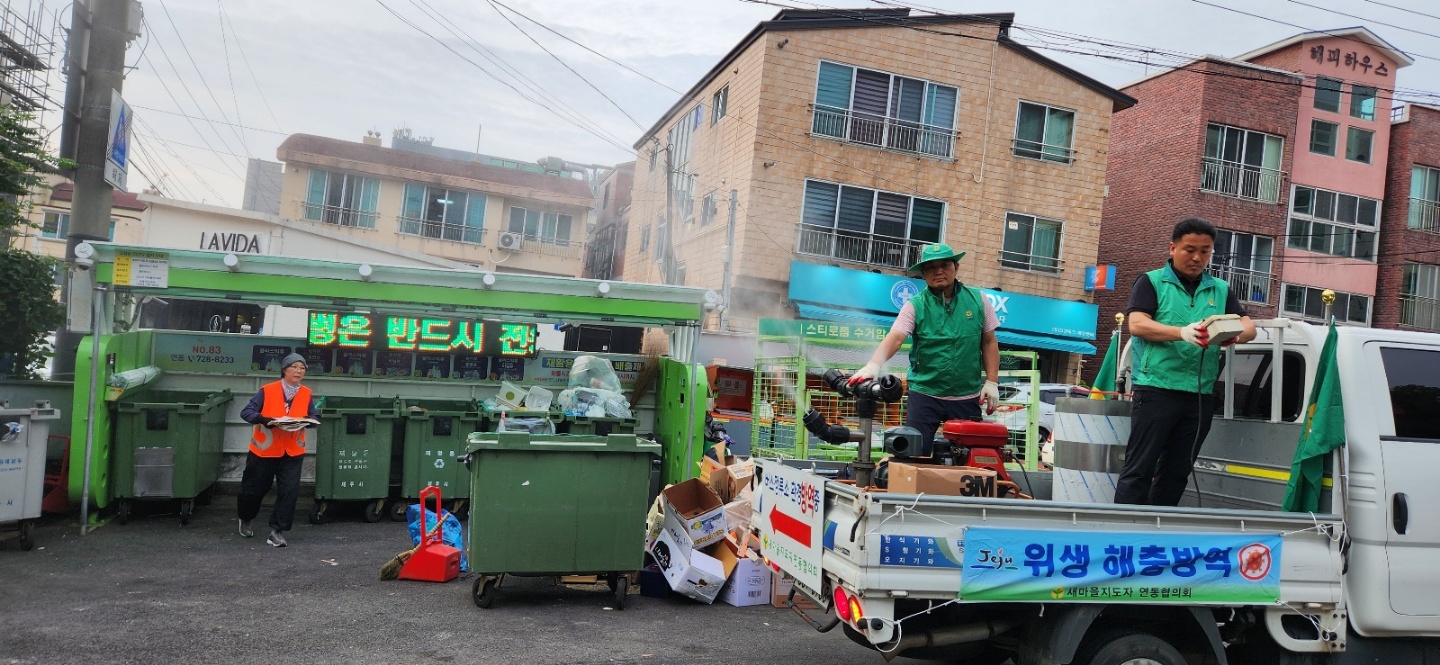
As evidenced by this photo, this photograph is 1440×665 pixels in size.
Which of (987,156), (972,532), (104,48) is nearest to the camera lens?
(972,532)

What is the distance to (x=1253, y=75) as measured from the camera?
2453 centimetres

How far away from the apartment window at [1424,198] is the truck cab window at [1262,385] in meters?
28.1

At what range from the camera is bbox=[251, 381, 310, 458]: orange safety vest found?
7750 mm

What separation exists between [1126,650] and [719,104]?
1892 centimetres

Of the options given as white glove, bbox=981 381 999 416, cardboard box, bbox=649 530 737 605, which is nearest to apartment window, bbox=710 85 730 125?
cardboard box, bbox=649 530 737 605

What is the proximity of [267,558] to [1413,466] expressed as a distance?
731 centimetres

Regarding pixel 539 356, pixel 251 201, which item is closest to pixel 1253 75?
pixel 539 356

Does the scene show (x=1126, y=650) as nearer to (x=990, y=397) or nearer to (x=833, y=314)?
(x=990, y=397)

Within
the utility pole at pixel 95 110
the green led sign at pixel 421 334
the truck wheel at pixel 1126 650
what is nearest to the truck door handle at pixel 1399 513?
the truck wheel at pixel 1126 650

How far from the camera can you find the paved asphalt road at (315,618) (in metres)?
5.02

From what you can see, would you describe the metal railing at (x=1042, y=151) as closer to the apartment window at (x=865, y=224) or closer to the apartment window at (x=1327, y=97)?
the apartment window at (x=865, y=224)

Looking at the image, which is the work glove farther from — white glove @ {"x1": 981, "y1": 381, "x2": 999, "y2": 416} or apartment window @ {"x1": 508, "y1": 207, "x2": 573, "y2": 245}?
apartment window @ {"x1": 508, "y1": 207, "x2": 573, "y2": 245}

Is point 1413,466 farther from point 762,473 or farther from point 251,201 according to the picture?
point 251,201

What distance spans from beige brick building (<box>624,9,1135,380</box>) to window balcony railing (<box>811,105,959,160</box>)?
0.03 meters
